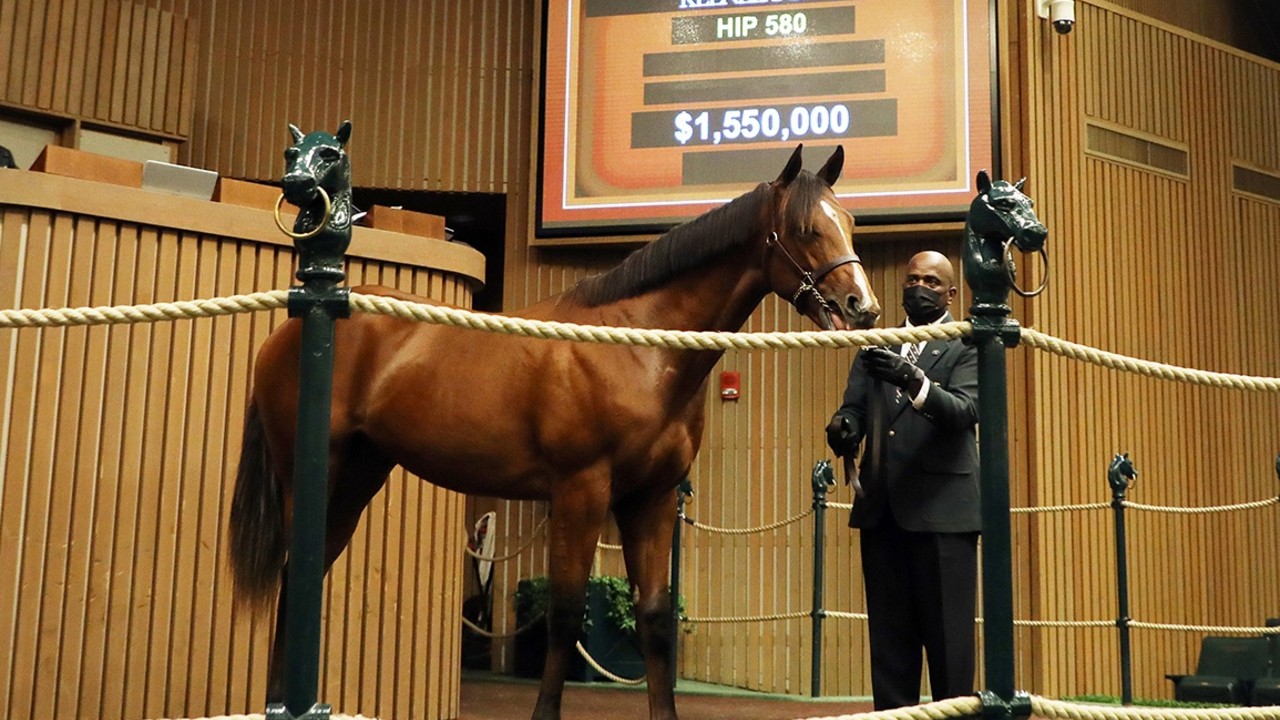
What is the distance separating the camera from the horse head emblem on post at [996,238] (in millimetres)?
1826

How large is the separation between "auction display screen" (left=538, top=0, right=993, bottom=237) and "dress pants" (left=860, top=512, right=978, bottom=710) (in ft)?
11.5

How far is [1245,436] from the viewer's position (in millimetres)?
6855

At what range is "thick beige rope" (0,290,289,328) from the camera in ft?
5.36

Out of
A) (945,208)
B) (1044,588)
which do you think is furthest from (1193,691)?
(945,208)

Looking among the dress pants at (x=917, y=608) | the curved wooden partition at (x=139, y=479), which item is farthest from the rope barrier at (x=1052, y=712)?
the curved wooden partition at (x=139, y=479)

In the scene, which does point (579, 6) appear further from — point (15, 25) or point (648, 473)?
point (648, 473)

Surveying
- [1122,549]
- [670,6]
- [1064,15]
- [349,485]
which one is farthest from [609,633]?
[1064,15]

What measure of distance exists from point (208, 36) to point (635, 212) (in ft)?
9.85

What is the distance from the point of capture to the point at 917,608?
2715mm

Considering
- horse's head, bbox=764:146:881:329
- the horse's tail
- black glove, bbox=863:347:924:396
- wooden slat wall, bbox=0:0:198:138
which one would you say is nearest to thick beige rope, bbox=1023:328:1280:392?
black glove, bbox=863:347:924:396

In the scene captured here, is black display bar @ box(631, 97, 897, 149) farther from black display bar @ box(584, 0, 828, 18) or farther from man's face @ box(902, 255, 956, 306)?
man's face @ box(902, 255, 956, 306)

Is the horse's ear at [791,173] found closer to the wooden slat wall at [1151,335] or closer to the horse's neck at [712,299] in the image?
the horse's neck at [712,299]

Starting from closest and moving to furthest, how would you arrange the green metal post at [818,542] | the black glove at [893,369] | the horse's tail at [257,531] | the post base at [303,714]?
the post base at [303,714] → the black glove at [893,369] → the horse's tail at [257,531] → the green metal post at [818,542]

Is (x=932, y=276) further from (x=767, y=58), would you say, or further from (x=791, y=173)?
(x=767, y=58)
